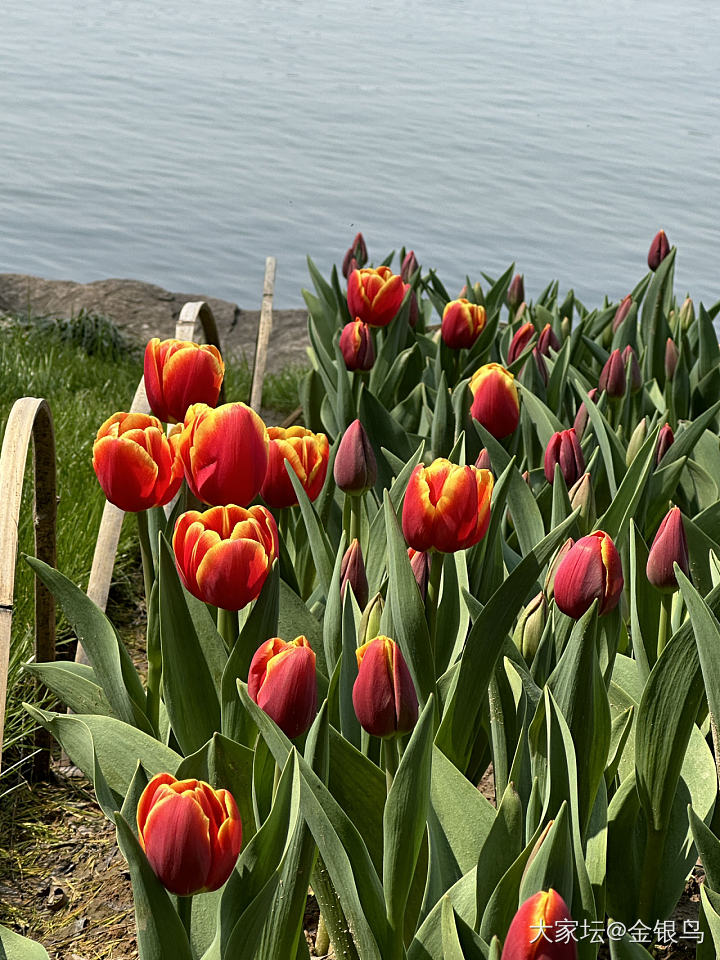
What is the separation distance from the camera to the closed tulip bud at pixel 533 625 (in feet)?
3.96

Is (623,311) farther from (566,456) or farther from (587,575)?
(587,575)

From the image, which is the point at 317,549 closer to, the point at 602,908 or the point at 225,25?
the point at 602,908

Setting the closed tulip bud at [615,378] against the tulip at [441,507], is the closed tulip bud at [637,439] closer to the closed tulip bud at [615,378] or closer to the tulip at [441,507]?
the closed tulip bud at [615,378]

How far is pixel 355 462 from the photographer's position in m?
1.38

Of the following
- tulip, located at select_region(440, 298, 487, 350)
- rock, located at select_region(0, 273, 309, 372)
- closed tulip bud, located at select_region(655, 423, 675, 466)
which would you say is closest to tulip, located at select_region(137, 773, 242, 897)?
closed tulip bud, located at select_region(655, 423, 675, 466)

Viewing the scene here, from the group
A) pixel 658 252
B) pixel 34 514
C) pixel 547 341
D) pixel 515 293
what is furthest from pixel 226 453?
pixel 515 293

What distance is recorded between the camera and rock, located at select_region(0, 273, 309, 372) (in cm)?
509

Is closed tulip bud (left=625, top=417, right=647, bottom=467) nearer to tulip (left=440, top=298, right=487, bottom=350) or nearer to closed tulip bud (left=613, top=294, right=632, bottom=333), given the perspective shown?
tulip (left=440, top=298, right=487, bottom=350)

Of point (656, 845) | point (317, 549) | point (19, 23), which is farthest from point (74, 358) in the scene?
point (19, 23)

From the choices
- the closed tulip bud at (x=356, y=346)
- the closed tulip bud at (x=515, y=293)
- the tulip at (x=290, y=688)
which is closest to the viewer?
the tulip at (x=290, y=688)

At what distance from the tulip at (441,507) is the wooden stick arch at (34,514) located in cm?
49

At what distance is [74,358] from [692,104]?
11.4 metres

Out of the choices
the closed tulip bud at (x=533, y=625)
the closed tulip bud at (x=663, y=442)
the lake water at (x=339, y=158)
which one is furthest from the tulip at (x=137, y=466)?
the lake water at (x=339, y=158)

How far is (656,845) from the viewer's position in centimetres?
113
